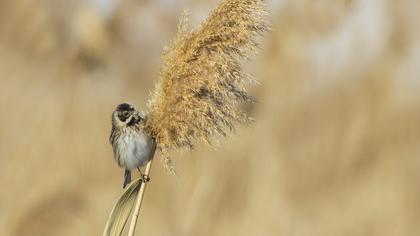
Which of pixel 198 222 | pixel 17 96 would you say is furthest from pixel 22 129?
pixel 198 222

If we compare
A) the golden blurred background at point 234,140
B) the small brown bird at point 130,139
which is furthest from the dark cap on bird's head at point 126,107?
the golden blurred background at point 234,140

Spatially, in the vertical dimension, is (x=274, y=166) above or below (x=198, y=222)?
above

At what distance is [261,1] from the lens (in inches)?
54.7

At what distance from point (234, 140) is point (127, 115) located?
1.60 m

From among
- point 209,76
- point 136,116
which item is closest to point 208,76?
point 209,76

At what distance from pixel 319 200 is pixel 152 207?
28.9 inches

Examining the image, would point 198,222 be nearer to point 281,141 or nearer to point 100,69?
point 281,141

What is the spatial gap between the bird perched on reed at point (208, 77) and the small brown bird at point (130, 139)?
0.09 meters

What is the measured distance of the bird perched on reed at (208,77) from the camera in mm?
1372

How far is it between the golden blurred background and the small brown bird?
4.00ft

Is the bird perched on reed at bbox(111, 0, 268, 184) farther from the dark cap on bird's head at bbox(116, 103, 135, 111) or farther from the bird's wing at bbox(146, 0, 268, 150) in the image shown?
the dark cap on bird's head at bbox(116, 103, 135, 111)

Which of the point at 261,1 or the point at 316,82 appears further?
the point at 316,82

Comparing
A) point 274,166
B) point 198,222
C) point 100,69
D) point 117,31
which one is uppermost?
point 117,31

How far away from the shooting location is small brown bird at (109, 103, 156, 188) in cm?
151
